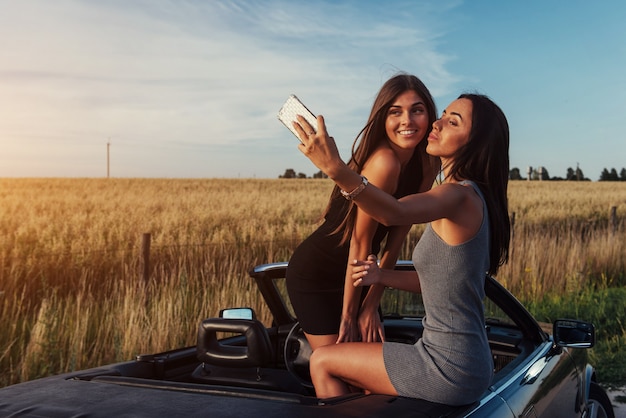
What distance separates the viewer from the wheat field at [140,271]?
6.39 m

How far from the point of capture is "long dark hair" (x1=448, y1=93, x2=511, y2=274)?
7.70ft

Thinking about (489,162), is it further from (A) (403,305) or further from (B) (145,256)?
(B) (145,256)

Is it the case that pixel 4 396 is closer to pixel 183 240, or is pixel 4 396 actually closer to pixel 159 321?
pixel 159 321

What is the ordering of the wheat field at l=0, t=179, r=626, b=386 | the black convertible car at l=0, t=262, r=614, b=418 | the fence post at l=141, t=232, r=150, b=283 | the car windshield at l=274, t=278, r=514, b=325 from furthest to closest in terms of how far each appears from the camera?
the fence post at l=141, t=232, r=150, b=283
the wheat field at l=0, t=179, r=626, b=386
the car windshield at l=274, t=278, r=514, b=325
the black convertible car at l=0, t=262, r=614, b=418

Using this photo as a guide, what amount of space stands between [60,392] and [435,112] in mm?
1766

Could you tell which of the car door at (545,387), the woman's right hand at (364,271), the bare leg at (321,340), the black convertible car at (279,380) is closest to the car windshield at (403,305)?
the black convertible car at (279,380)

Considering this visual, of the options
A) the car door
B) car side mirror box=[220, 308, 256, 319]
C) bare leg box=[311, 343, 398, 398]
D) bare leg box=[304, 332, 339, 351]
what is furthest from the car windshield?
bare leg box=[311, 343, 398, 398]

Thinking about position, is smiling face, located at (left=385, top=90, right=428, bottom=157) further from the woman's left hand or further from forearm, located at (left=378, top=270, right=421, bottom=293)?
the woman's left hand

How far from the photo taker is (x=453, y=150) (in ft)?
7.85

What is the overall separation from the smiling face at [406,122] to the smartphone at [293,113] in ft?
1.91

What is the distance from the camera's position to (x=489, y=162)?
236 centimetres

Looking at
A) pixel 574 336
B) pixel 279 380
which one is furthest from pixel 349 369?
pixel 574 336

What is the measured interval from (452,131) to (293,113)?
1.81 ft

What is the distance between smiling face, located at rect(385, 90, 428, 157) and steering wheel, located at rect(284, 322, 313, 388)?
0.87 meters
